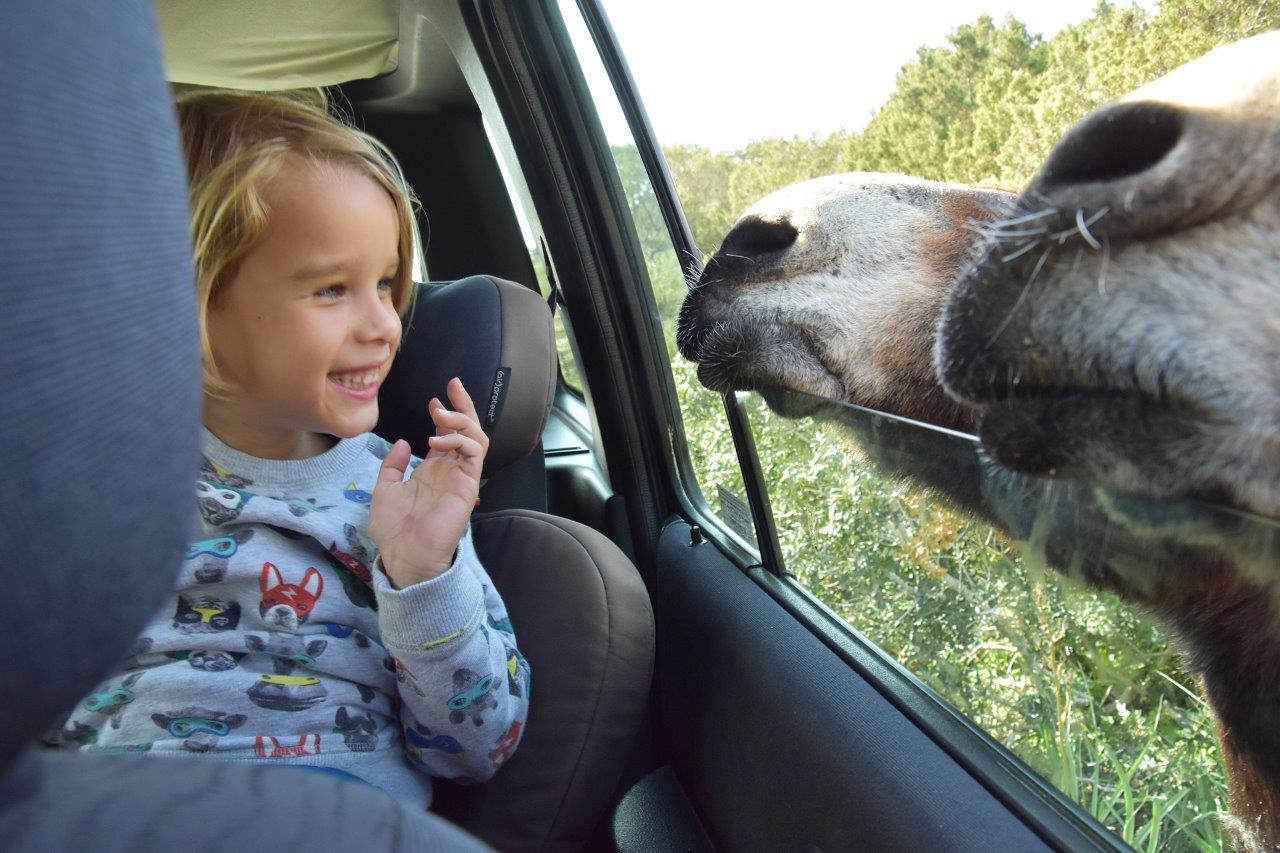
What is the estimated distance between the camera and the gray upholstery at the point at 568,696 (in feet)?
5.51

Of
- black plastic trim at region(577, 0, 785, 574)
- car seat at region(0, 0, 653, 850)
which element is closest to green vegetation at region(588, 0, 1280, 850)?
black plastic trim at region(577, 0, 785, 574)

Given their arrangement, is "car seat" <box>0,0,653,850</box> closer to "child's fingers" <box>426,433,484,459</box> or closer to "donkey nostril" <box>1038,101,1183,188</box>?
"donkey nostril" <box>1038,101,1183,188</box>

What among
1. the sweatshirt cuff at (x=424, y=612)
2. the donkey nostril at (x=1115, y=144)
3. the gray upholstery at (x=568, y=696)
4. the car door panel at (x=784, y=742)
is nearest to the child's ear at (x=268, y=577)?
the sweatshirt cuff at (x=424, y=612)

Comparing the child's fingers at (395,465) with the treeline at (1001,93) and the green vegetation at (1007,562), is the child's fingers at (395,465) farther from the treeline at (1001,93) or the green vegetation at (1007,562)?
the treeline at (1001,93)

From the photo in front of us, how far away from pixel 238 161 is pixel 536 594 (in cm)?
97

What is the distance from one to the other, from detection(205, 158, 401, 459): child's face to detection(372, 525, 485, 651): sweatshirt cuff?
328 mm

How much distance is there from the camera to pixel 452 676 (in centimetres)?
147

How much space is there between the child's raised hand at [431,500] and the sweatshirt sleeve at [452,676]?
0.04 metres

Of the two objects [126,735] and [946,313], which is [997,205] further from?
[126,735]

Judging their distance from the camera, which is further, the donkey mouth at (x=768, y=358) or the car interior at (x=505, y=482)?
the donkey mouth at (x=768, y=358)

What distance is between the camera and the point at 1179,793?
1047 millimetres

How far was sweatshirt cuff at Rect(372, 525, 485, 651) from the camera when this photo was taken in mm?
1416

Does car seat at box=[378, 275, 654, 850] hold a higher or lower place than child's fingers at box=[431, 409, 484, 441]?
lower

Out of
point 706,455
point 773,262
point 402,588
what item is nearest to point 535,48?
point 706,455
